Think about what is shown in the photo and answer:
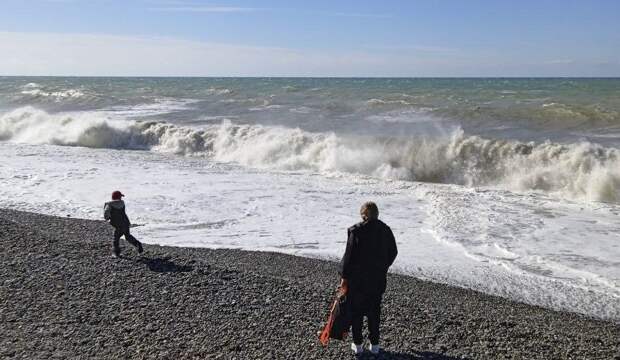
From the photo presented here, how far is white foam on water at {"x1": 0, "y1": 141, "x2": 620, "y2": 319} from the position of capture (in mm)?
9305

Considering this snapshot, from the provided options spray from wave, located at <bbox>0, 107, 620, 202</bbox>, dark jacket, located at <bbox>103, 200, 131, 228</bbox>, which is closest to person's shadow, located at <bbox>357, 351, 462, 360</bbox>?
dark jacket, located at <bbox>103, 200, 131, 228</bbox>

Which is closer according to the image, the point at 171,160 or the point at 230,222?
the point at 230,222

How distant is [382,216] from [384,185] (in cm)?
449

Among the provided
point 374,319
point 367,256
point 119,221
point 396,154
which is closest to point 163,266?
point 119,221

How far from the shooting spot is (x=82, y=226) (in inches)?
469

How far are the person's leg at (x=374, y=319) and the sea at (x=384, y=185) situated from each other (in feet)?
10.8

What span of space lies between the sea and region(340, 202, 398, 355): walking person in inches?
134

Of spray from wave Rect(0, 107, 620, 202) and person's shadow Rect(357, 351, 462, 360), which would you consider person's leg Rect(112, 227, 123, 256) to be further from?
spray from wave Rect(0, 107, 620, 202)

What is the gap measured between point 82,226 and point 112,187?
15.4 ft

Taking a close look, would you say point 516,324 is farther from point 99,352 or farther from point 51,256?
point 51,256

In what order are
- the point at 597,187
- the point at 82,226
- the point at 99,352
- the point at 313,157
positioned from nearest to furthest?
the point at 99,352 → the point at 82,226 → the point at 597,187 → the point at 313,157

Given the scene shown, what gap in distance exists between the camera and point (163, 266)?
8883mm

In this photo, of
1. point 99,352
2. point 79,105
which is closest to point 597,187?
point 99,352

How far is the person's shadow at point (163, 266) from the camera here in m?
8.69
